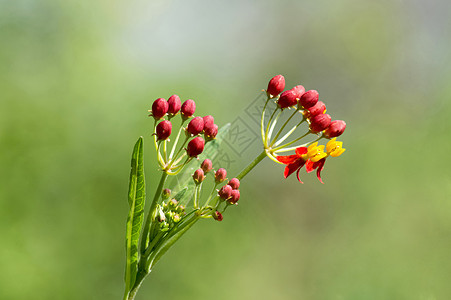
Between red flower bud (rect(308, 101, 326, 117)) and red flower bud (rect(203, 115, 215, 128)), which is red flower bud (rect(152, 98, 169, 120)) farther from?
red flower bud (rect(308, 101, 326, 117))

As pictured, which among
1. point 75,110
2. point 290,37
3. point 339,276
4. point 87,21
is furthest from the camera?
point 290,37

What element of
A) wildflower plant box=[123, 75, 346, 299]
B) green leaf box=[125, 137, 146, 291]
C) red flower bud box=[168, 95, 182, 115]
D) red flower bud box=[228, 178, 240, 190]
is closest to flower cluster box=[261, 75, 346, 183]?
wildflower plant box=[123, 75, 346, 299]

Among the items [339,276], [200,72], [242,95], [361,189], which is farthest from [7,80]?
[361,189]

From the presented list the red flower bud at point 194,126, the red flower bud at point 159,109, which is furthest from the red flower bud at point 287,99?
the red flower bud at point 159,109

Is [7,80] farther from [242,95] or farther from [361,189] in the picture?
[361,189]

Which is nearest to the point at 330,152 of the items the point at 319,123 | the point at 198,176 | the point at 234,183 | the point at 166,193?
the point at 319,123

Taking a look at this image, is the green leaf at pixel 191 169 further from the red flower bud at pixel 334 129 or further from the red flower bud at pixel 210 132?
the red flower bud at pixel 334 129

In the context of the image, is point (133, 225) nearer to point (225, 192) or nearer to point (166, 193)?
point (166, 193)
